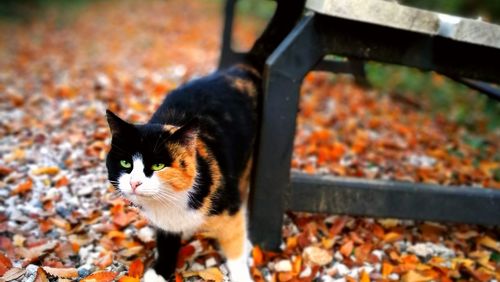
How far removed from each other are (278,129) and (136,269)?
44.9 inches

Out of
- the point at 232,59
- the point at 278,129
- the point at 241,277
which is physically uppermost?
the point at 232,59

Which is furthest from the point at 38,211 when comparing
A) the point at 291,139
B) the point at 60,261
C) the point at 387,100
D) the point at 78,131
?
the point at 387,100

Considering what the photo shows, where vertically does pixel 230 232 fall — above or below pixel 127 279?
above

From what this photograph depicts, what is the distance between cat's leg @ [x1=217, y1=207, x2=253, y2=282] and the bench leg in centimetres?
22

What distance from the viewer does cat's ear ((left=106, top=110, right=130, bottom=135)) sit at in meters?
2.02

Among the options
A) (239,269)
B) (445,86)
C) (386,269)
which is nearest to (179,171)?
(239,269)

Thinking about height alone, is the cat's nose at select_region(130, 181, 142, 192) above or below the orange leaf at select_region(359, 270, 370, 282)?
above

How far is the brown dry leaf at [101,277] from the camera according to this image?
7.54 feet

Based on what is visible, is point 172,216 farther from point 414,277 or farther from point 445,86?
point 445,86

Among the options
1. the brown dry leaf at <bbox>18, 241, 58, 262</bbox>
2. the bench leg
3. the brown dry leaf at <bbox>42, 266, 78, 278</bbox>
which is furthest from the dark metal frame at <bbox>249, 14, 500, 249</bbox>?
the brown dry leaf at <bbox>18, 241, 58, 262</bbox>

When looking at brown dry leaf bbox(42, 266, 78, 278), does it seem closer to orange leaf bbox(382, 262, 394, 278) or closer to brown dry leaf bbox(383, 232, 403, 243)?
orange leaf bbox(382, 262, 394, 278)

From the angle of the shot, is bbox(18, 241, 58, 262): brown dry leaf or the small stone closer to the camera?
the small stone

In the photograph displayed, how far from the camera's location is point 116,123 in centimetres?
205

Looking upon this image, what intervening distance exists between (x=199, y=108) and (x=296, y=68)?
60 cm
